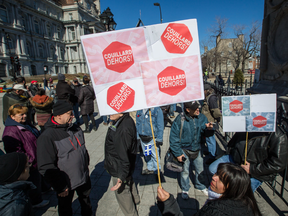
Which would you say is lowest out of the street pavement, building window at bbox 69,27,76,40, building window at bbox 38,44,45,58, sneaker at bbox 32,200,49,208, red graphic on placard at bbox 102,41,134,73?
the street pavement

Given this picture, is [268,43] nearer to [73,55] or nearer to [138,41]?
[138,41]

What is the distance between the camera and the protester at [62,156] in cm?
200

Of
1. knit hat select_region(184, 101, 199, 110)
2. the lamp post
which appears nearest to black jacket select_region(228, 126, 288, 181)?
knit hat select_region(184, 101, 199, 110)

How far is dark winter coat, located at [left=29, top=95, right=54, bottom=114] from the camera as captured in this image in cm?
504

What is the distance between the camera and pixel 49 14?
173 feet

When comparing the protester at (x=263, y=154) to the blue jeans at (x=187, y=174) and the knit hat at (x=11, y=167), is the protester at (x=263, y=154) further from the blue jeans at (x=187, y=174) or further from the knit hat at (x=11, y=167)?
the knit hat at (x=11, y=167)

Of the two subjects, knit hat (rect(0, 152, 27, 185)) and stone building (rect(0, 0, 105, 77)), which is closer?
knit hat (rect(0, 152, 27, 185))

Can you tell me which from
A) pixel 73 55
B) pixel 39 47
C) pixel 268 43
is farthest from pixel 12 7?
pixel 268 43

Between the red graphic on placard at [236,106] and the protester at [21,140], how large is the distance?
319cm

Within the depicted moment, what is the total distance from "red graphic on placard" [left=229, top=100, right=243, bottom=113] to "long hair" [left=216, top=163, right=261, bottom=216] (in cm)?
109

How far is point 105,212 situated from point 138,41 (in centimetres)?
280

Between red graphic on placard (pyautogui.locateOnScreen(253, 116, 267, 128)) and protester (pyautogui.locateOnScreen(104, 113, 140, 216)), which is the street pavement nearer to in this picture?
protester (pyautogui.locateOnScreen(104, 113, 140, 216))

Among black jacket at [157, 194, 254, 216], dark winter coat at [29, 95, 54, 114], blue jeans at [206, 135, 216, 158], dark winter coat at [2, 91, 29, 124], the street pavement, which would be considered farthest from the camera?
dark winter coat at [29, 95, 54, 114]

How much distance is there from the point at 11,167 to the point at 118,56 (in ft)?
4.74
